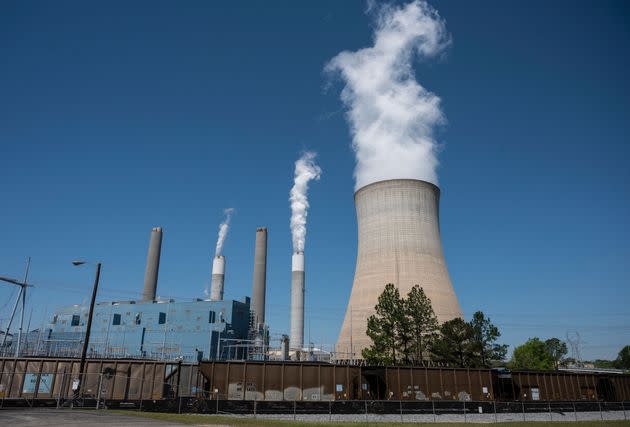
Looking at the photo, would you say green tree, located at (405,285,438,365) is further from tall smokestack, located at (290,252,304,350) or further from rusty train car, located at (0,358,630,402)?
tall smokestack, located at (290,252,304,350)

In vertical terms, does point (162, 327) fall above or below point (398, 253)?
below

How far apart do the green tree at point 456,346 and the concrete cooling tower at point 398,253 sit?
5.17 ft

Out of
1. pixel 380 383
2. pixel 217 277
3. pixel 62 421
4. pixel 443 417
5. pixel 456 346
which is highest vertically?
pixel 217 277

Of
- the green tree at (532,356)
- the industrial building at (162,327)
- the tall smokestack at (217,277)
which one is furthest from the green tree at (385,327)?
the green tree at (532,356)

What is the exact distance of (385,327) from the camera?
30766mm

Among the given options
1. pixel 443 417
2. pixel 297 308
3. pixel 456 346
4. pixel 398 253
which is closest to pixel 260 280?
pixel 297 308

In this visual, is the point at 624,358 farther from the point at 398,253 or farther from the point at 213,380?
the point at 213,380

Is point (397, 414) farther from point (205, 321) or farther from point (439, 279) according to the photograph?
point (205, 321)

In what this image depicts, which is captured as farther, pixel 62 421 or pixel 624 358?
pixel 624 358

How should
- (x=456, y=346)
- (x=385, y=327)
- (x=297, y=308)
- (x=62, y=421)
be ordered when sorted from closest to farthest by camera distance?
(x=62, y=421) → (x=385, y=327) → (x=456, y=346) → (x=297, y=308)

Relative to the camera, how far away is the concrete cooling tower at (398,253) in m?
32.3

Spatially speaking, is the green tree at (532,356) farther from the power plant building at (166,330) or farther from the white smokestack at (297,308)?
the power plant building at (166,330)

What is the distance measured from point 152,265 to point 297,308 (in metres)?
17.8

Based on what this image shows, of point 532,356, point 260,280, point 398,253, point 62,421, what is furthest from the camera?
→ point 532,356
